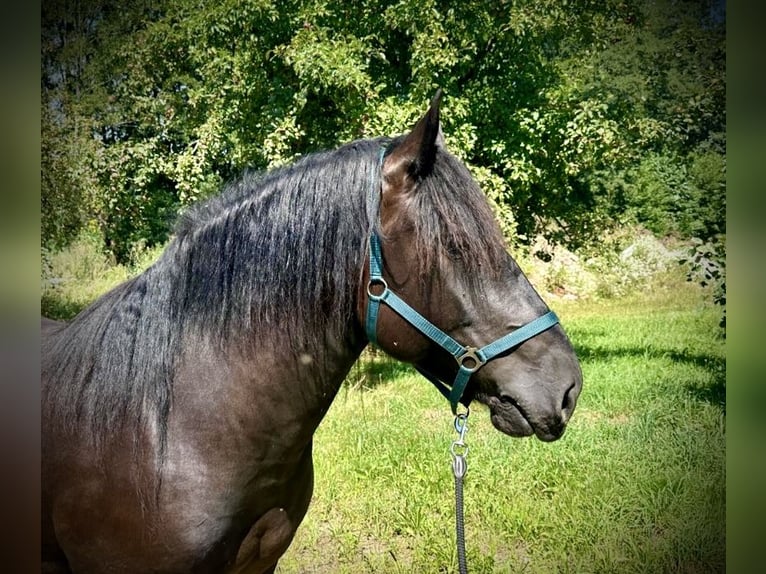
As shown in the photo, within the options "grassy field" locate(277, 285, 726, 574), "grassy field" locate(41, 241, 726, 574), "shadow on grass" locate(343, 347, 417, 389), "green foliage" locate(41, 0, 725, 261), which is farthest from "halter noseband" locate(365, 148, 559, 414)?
"shadow on grass" locate(343, 347, 417, 389)

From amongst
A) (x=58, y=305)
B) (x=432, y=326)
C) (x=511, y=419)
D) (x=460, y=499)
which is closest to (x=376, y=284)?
(x=432, y=326)

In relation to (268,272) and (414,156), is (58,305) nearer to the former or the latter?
(268,272)

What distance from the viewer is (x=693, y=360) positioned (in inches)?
177

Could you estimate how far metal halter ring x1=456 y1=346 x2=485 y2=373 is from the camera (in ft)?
3.92

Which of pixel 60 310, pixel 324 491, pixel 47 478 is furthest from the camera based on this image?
pixel 60 310

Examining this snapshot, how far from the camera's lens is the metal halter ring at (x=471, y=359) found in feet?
3.92

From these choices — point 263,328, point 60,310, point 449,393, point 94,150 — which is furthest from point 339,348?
point 60,310

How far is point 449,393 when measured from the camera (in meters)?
1.29

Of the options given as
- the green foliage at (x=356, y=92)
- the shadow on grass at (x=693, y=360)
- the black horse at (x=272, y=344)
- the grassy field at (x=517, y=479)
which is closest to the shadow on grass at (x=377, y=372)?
the grassy field at (x=517, y=479)

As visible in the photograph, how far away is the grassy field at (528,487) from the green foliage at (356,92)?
1189 millimetres

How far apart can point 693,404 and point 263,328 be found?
347 centimetres

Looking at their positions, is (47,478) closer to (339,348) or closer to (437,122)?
(339,348)

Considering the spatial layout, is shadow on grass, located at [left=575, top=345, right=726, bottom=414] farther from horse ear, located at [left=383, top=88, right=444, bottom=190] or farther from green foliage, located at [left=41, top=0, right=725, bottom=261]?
horse ear, located at [left=383, top=88, right=444, bottom=190]

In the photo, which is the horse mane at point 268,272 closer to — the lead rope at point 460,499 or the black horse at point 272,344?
the black horse at point 272,344
